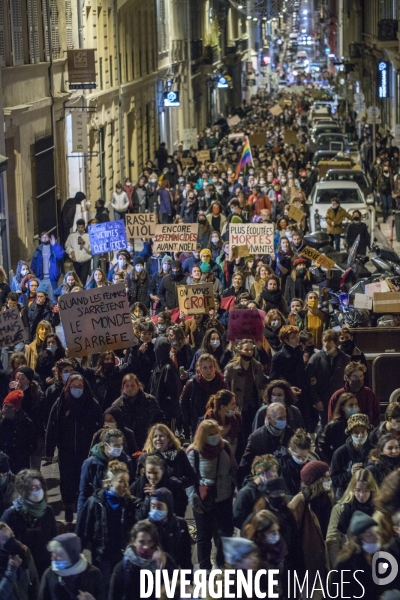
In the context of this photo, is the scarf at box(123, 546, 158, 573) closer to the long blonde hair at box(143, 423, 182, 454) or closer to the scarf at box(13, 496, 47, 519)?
the scarf at box(13, 496, 47, 519)

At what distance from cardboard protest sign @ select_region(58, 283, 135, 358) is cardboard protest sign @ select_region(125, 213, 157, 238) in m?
8.07

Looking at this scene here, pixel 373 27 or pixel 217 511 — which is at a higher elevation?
pixel 373 27

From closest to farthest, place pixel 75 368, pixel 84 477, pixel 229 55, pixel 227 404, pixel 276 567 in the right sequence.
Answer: pixel 276 567 < pixel 84 477 < pixel 227 404 < pixel 75 368 < pixel 229 55

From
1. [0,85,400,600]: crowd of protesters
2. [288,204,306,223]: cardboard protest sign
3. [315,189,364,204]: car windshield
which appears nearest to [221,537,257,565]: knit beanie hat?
[0,85,400,600]: crowd of protesters

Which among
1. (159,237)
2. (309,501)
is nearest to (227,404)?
(309,501)

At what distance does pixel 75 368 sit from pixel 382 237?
2013cm

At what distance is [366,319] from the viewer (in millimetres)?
14539

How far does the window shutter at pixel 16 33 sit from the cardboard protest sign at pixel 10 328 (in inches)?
514

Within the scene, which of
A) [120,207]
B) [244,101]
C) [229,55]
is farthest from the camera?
[244,101]

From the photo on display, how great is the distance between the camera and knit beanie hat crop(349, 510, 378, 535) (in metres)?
7.87

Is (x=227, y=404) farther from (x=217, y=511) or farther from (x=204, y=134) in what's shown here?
(x=204, y=134)

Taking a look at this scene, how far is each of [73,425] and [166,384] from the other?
1.64 m

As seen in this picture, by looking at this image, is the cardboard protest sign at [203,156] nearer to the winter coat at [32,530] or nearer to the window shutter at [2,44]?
the window shutter at [2,44]

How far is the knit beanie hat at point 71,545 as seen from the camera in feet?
24.8
